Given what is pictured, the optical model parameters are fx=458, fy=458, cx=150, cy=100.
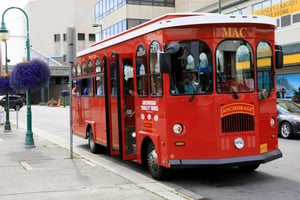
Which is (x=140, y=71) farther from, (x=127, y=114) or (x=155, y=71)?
(x=127, y=114)

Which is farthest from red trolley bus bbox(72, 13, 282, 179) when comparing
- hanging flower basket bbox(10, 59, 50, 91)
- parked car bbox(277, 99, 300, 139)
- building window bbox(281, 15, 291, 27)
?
building window bbox(281, 15, 291, 27)

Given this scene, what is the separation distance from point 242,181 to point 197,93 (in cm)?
201

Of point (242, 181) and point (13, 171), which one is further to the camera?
point (13, 171)

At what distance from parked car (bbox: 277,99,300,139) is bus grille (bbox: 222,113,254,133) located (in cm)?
817

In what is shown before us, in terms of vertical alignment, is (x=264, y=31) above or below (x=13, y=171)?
above

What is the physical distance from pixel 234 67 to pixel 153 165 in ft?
8.17

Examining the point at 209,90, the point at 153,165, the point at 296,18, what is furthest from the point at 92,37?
the point at 209,90

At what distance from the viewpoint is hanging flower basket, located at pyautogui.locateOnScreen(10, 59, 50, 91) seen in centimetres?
1470

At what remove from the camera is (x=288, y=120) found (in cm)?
1619

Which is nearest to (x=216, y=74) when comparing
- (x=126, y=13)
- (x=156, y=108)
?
(x=156, y=108)

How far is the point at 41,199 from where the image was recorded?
717 centimetres

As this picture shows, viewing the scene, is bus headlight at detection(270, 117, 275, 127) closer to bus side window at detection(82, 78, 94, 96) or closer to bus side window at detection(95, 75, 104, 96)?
bus side window at detection(95, 75, 104, 96)

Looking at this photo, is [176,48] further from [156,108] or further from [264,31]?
[264,31]

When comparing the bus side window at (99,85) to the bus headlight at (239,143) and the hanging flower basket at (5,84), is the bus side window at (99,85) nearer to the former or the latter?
the bus headlight at (239,143)
